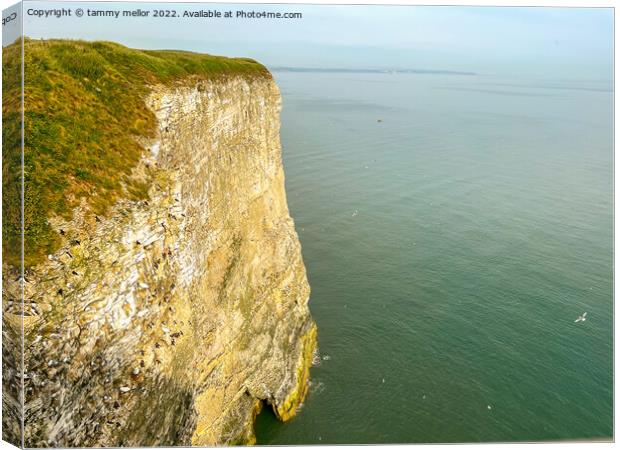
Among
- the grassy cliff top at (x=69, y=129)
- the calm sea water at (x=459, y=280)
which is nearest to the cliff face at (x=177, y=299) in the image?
the grassy cliff top at (x=69, y=129)

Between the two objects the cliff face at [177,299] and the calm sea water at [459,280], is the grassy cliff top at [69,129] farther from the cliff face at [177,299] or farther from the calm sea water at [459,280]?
the calm sea water at [459,280]

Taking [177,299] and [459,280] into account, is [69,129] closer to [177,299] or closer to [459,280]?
[177,299]

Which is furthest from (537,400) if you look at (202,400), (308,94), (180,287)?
(308,94)

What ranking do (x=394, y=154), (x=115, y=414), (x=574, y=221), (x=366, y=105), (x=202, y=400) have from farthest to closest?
(x=366, y=105), (x=394, y=154), (x=574, y=221), (x=202, y=400), (x=115, y=414)

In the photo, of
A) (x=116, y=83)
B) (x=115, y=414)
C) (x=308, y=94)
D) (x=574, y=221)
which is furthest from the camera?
(x=308, y=94)

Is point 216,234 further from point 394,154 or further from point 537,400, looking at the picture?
point 394,154

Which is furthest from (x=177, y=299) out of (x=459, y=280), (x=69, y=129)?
(x=459, y=280)
